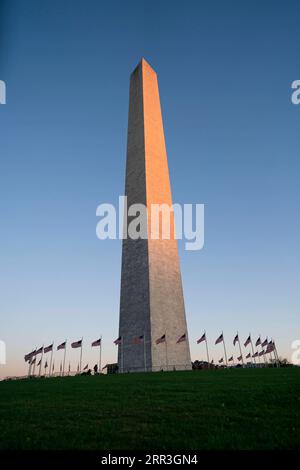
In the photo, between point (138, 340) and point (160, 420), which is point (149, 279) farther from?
point (160, 420)

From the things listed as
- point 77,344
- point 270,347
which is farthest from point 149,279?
point 270,347

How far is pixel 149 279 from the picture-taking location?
35750mm

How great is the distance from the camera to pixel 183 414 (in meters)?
9.54

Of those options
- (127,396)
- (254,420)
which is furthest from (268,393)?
(127,396)

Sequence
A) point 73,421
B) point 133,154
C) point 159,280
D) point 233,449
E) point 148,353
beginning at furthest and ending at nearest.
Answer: point 133,154 → point 159,280 → point 148,353 → point 73,421 → point 233,449

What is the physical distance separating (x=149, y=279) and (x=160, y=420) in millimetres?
26737

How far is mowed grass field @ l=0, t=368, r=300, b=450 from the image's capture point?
7.16 meters

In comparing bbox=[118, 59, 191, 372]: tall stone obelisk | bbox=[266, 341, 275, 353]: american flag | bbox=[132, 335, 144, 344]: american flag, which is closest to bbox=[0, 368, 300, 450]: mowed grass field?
bbox=[132, 335, 144, 344]: american flag

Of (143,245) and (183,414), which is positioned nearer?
(183,414)

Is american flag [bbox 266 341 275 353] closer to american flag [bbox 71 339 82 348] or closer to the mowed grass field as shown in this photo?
american flag [bbox 71 339 82 348]

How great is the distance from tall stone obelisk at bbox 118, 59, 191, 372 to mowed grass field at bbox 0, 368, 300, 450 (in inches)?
798
